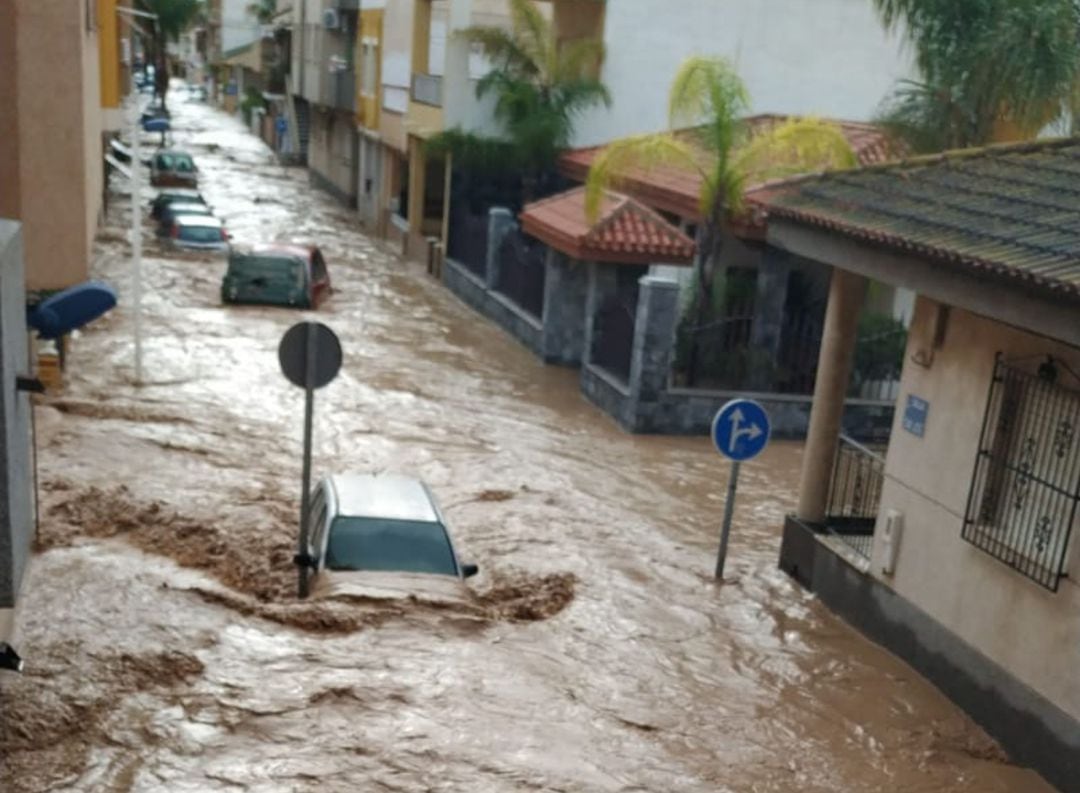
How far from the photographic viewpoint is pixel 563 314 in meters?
21.8

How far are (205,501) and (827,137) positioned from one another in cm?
979

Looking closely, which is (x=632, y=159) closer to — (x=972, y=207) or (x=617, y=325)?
(x=617, y=325)

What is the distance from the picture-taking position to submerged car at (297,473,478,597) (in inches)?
392

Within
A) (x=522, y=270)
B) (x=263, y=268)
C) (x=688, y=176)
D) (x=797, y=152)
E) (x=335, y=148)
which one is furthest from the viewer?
(x=335, y=148)

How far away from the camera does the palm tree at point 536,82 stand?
26.3 meters

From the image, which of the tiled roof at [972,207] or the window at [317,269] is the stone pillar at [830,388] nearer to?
the tiled roof at [972,207]

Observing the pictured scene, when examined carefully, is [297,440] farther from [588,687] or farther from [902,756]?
[902,756]

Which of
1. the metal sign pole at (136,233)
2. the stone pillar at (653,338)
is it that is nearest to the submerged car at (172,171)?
the metal sign pole at (136,233)

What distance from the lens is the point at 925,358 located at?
1056 centimetres

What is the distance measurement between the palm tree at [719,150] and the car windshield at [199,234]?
573 inches

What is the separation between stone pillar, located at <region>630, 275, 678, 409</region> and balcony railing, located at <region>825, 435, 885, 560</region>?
4915 mm

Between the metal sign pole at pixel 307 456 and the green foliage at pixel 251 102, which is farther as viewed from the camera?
the green foliage at pixel 251 102

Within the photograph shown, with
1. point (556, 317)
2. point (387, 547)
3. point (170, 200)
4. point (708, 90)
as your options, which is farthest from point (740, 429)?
point (170, 200)

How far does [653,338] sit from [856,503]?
566 centimetres
